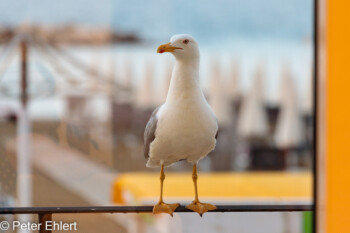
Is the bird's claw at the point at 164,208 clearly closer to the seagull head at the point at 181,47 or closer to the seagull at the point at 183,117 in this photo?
the seagull at the point at 183,117

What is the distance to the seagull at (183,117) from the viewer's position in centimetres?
69

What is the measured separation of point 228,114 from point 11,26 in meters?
0.81

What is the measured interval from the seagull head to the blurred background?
527mm

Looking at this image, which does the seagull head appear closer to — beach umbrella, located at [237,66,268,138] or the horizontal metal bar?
the horizontal metal bar

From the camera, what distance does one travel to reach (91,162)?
63.4 inches

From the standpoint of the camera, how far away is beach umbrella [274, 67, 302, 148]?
68.1 inches

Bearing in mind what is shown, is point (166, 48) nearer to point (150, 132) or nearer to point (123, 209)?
point (150, 132)

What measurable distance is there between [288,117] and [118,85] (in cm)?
59
